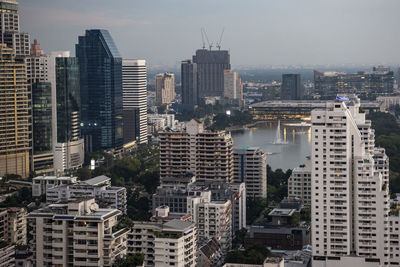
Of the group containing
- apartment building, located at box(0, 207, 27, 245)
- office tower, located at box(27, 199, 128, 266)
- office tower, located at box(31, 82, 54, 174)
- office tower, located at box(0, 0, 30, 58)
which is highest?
office tower, located at box(0, 0, 30, 58)

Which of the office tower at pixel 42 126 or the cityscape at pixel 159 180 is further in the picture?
the office tower at pixel 42 126

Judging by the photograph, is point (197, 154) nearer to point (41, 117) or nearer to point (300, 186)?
point (300, 186)

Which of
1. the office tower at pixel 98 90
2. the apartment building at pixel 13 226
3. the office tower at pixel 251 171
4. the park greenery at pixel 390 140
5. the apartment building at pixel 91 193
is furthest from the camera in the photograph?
the office tower at pixel 98 90

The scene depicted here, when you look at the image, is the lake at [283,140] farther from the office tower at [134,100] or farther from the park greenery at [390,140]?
the office tower at [134,100]

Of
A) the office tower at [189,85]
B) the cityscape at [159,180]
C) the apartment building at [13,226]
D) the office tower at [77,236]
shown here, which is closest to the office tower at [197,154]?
the cityscape at [159,180]

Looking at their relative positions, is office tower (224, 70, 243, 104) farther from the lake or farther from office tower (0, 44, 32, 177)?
office tower (0, 44, 32, 177)

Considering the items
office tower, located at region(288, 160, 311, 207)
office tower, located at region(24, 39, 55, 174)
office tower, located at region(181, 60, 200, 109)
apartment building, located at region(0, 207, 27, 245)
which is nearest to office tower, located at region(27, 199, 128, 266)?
apartment building, located at region(0, 207, 27, 245)
